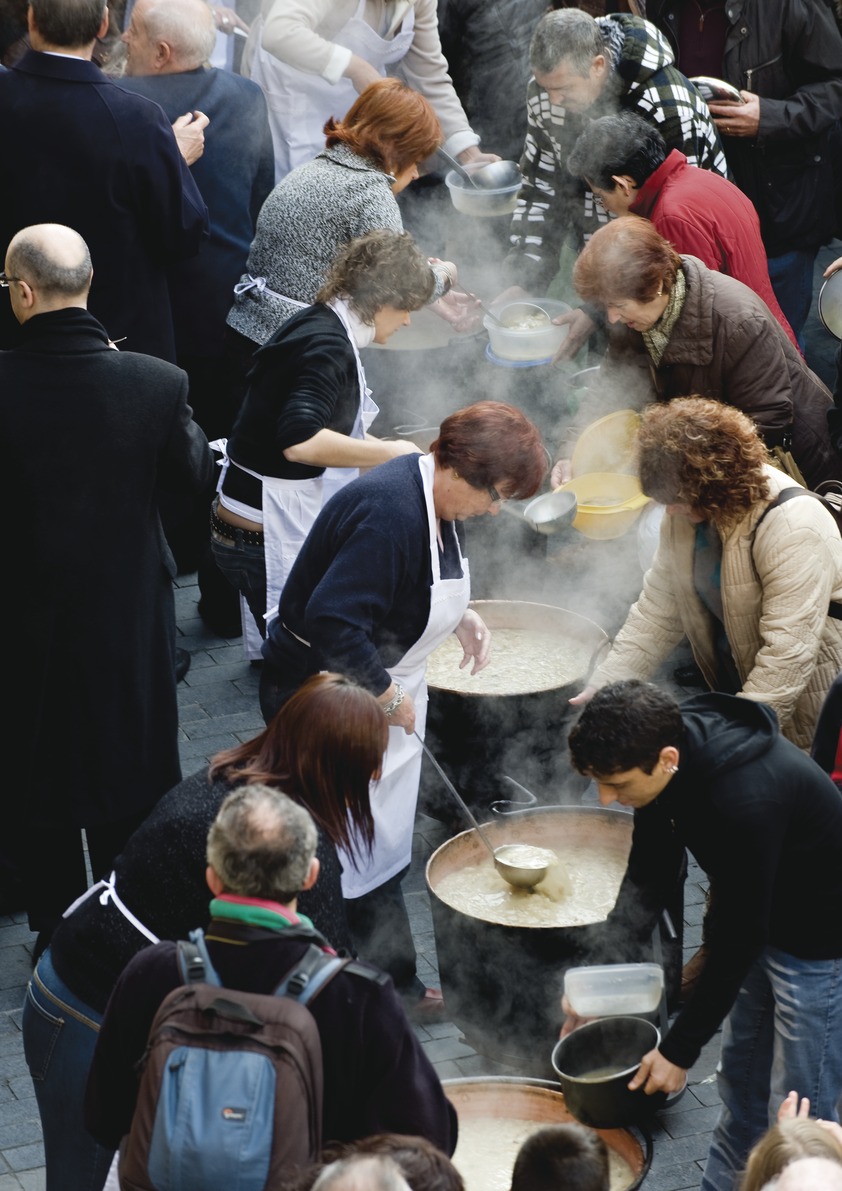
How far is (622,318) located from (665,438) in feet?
3.90

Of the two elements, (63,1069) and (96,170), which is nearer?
(63,1069)

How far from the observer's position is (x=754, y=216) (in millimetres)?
5766

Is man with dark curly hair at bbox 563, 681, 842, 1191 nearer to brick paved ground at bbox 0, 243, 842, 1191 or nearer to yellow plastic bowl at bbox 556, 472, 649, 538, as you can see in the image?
brick paved ground at bbox 0, 243, 842, 1191

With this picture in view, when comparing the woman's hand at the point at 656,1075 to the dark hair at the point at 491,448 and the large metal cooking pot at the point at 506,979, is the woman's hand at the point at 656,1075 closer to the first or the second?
the large metal cooking pot at the point at 506,979

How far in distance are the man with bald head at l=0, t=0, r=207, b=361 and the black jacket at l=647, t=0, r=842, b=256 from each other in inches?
112

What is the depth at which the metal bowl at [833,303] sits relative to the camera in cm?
561

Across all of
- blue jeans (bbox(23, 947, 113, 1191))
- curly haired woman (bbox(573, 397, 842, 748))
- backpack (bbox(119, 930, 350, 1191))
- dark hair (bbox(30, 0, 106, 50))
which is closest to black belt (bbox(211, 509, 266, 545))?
curly haired woman (bbox(573, 397, 842, 748))

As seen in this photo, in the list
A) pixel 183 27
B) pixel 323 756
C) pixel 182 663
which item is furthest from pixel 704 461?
pixel 183 27

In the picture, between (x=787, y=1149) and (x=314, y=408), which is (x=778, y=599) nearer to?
(x=314, y=408)

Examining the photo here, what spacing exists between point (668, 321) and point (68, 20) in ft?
7.22

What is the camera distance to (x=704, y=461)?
12.9ft

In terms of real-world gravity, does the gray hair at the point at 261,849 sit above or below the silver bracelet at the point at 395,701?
above

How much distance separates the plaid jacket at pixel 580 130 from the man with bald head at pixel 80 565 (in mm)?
2772

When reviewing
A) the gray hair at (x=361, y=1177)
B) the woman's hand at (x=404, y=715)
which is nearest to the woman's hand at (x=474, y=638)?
the woman's hand at (x=404, y=715)
